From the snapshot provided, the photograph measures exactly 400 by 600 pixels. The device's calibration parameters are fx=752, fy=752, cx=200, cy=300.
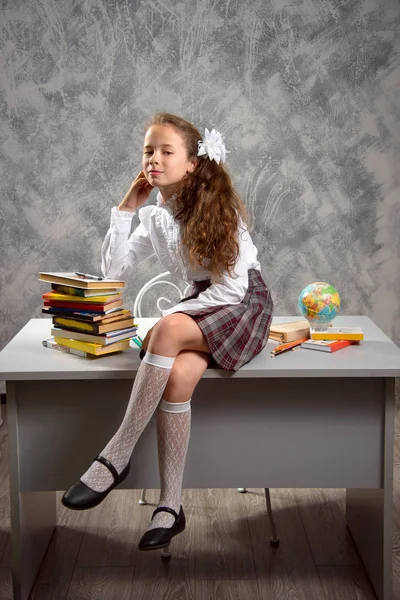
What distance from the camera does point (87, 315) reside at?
6.55ft

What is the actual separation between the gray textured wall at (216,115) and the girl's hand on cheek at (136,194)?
114 centimetres

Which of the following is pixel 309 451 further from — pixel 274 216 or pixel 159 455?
pixel 274 216

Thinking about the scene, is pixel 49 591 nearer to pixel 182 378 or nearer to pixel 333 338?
pixel 182 378

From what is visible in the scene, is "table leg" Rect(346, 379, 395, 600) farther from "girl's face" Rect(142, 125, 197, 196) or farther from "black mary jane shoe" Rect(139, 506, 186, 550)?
"girl's face" Rect(142, 125, 197, 196)

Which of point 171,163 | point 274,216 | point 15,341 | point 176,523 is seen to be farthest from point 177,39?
point 176,523

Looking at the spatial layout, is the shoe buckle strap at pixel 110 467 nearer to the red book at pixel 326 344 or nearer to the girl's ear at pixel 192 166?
the red book at pixel 326 344

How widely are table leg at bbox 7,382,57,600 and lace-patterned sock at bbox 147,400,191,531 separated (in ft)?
1.24

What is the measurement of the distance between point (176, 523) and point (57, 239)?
74.9 inches

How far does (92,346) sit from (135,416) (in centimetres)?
26

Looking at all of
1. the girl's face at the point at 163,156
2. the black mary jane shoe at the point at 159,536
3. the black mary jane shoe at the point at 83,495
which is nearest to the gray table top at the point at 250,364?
the black mary jane shoe at the point at 83,495

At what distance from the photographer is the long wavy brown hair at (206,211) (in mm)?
2035

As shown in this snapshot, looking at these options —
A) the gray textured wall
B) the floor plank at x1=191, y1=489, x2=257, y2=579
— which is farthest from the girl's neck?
the gray textured wall

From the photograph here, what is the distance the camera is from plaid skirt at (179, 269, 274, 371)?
6.21 ft

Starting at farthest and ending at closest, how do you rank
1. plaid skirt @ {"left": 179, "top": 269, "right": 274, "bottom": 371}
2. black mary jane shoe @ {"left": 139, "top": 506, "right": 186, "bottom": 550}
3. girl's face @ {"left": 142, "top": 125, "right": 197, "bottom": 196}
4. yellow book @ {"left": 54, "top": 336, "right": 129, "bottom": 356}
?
girl's face @ {"left": 142, "top": 125, "right": 197, "bottom": 196}
yellow book @ {"left": 54, "top": 336, "right": 129, "bottom": 356}
plaid skirt @ {"left": 179, "top": 269, "right": 274, "bottom": 371}
black mary jane shoe @ {"left": 139, "top": 506, "right": 186, "bottom": 550}
